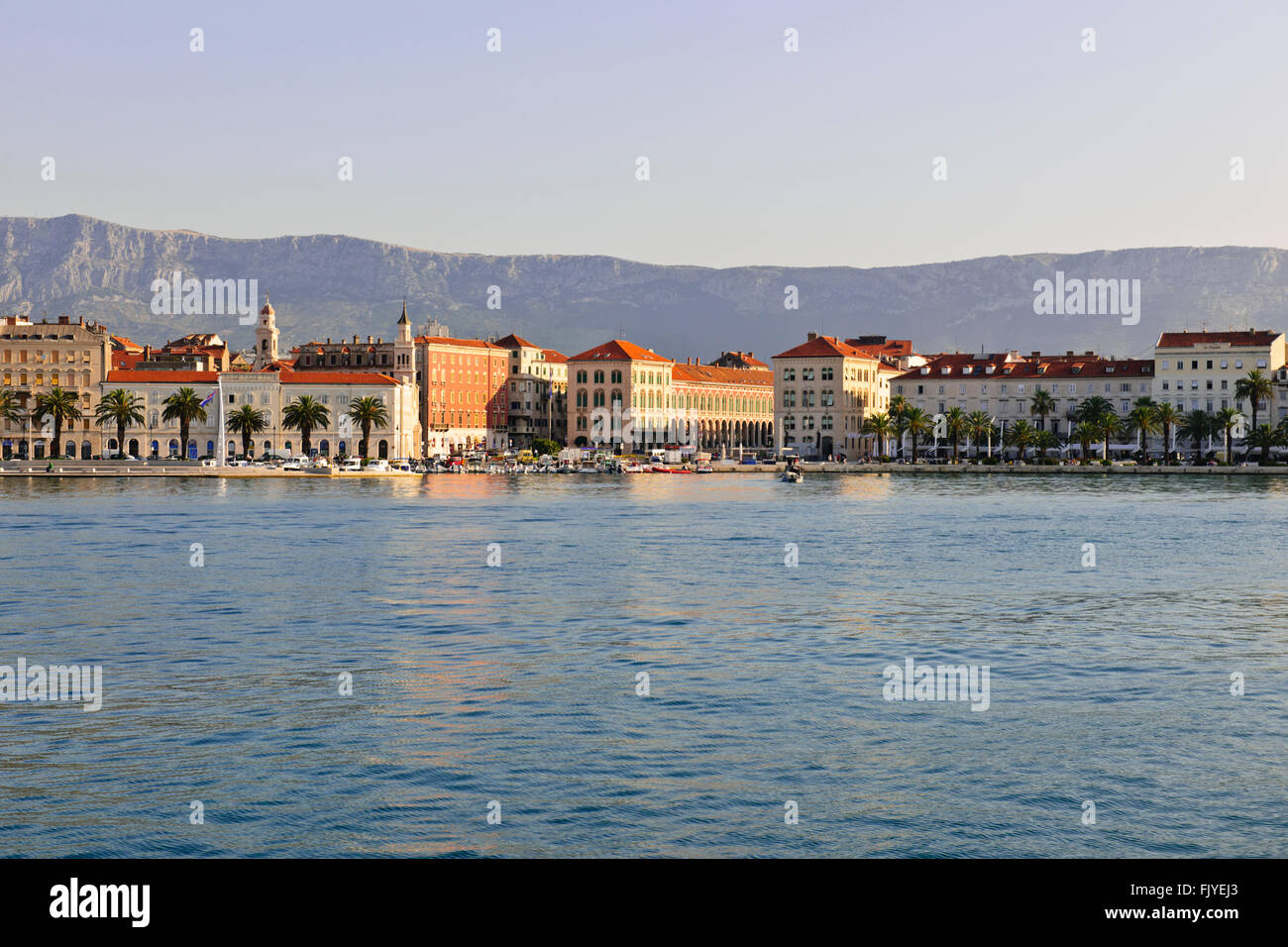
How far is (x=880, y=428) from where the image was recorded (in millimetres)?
163000

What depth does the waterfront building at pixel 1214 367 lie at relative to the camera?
15088 cm

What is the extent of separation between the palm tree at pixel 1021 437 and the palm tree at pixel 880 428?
1354cm

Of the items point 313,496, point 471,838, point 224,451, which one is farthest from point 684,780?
point 224,451

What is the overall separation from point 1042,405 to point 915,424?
46.2 ft

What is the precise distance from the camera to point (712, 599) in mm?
36844

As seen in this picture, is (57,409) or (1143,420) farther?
(1143,420)

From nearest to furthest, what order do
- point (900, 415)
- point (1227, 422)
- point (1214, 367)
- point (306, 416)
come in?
point (1227, 422) → point (306, 416) → point (1214, 367) → point (900, 415)

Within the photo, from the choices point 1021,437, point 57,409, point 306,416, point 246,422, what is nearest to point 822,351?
point 1021,437

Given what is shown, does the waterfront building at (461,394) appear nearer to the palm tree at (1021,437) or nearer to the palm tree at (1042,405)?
the palm tree at (1021,437)

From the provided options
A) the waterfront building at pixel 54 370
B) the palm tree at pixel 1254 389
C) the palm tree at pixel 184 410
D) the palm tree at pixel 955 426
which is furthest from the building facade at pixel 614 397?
the palm tree at pixel 1254 389

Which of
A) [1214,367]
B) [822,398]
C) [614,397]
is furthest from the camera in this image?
[614,397]

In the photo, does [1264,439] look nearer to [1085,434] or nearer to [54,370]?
[1085,434]
